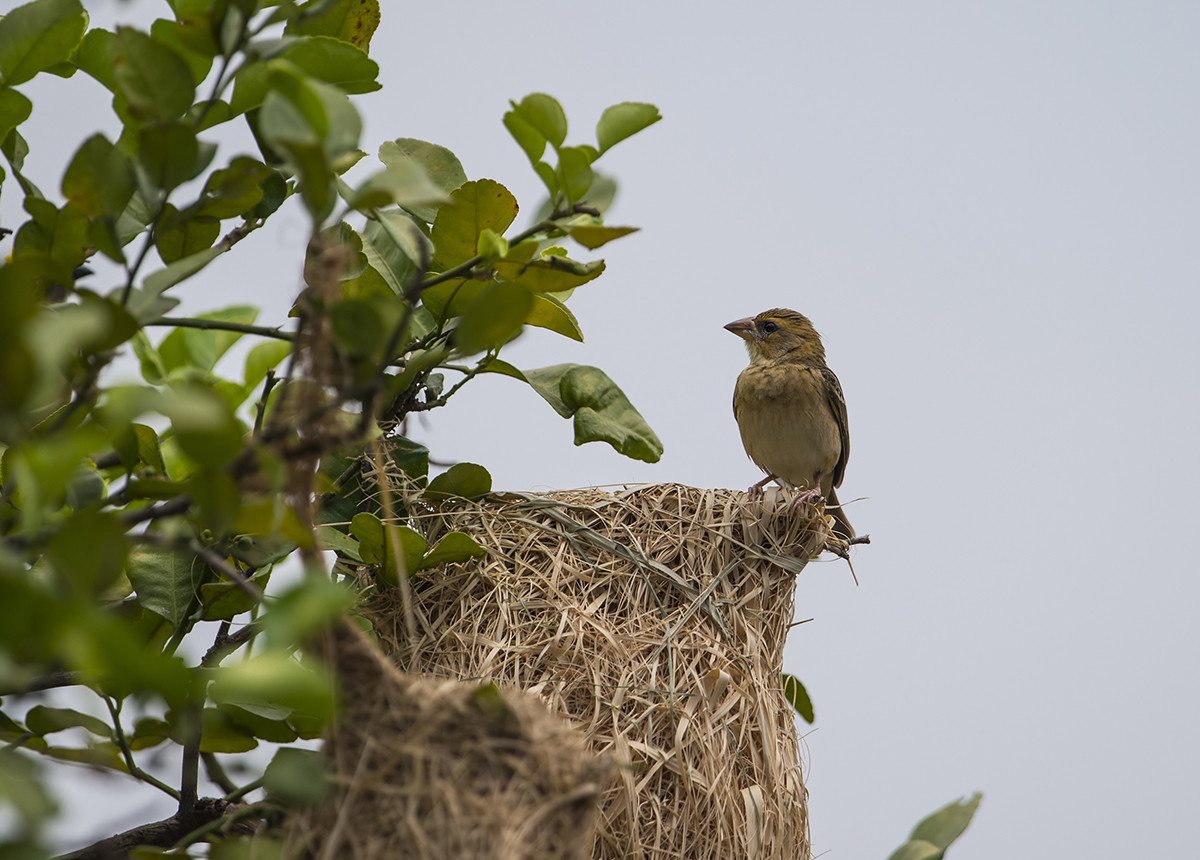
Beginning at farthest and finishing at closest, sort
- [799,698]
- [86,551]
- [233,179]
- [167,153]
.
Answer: [799,698], [233,179], [167,153], [86,551]

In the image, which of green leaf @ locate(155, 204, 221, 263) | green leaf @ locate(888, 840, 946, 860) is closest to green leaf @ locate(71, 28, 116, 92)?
green leaf @ locate(155, 204, 221, 263)

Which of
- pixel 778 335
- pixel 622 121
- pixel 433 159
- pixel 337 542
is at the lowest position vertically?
pixel 337 542

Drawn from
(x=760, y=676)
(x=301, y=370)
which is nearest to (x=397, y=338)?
(x=301, y=370)

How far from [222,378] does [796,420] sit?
1.97 m

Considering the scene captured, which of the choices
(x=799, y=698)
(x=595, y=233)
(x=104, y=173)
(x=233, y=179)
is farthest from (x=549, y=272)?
→ (x=799, y=698)

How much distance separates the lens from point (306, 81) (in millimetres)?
754

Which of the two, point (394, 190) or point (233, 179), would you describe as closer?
point (394, 190)

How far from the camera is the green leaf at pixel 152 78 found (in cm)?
94

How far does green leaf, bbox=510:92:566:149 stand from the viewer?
1.03m

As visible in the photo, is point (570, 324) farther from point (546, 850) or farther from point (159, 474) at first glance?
point (546, 850)

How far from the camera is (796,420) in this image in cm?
321

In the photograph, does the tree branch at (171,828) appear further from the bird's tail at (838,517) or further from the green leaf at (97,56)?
the bird's tail at (838,517)

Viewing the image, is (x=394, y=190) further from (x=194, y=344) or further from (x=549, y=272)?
(x=194, y=344)

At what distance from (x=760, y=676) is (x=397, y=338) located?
1.15 metres
